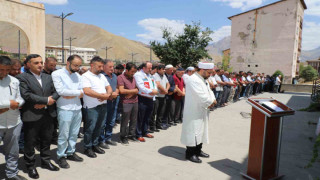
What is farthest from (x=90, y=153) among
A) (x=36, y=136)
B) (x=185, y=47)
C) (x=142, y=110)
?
(x=185, y=47)

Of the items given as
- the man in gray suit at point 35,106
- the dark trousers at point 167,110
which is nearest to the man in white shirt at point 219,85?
the dark trousers at point 167,110

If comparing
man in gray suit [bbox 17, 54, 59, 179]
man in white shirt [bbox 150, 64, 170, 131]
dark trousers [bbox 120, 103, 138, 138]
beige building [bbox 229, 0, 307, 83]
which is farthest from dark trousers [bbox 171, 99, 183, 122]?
beige building [bbox 229, 0, 307, 83]

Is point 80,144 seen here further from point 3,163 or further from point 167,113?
point 167,113

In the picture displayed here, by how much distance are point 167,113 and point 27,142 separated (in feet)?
13.5

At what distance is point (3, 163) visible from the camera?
3.95 metres

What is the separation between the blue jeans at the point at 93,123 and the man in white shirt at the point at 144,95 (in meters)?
1.18

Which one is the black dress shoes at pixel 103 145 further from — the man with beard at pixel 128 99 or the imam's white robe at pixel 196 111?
the imam's white robe at pixel 196 111

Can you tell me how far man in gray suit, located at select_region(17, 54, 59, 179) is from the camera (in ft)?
11.1

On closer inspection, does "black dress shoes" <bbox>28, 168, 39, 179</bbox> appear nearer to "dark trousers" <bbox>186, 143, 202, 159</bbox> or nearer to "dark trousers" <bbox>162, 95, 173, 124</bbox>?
"dark trousers" <bbox>186, 143, 202, 159</bbox>

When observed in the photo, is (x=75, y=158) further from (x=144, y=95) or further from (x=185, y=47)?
(x=185, y=47)

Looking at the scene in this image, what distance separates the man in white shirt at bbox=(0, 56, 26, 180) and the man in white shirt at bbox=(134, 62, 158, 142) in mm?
2582

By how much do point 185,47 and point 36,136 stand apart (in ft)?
51.7

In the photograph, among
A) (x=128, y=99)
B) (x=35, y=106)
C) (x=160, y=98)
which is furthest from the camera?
(x=160, y=98)

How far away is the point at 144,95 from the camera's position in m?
5.43
